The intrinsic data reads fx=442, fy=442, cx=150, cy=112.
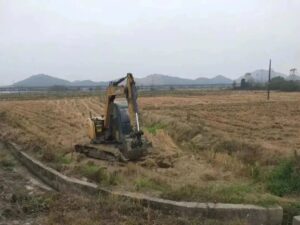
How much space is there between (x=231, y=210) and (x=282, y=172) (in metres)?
2.87

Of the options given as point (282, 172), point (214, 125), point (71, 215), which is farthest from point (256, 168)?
point (214, 125)

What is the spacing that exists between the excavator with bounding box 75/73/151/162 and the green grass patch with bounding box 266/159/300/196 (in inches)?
191

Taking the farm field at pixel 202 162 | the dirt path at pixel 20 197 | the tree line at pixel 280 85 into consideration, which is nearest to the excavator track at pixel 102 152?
the farm field at pixel 202 162

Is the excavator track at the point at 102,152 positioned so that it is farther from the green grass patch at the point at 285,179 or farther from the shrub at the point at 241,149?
the green grass patch at the point at 285,179

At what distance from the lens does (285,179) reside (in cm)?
1045

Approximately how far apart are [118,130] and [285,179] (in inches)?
261

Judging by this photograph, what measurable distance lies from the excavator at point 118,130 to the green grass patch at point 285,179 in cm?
485

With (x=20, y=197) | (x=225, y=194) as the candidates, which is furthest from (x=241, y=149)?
(x=20, y=197)

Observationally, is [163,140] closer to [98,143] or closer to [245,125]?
[98,143]

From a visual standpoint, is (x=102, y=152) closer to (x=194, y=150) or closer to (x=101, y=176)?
(x=101, y=176)

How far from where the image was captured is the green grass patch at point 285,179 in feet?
32.4

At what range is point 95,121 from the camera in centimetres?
1675

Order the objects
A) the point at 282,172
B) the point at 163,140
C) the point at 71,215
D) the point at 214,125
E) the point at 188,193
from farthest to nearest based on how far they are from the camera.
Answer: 1. the point at 214,125
2. the point at 163,140
3. the point at 282,172
4. the point at 188,193
5. the point at 71,215

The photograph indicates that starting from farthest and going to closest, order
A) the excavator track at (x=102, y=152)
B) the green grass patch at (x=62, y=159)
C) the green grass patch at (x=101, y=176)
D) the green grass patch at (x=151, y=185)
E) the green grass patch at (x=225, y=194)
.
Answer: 1. the green grass patch at (x=62, y=159)
2. the excavator track at (x=102, y=152)
3. the green grass patch at (x=101, y=176)
4. the green grass patch at (x=151, y=185)
5. the green grass patch at (x=225, y=194)
